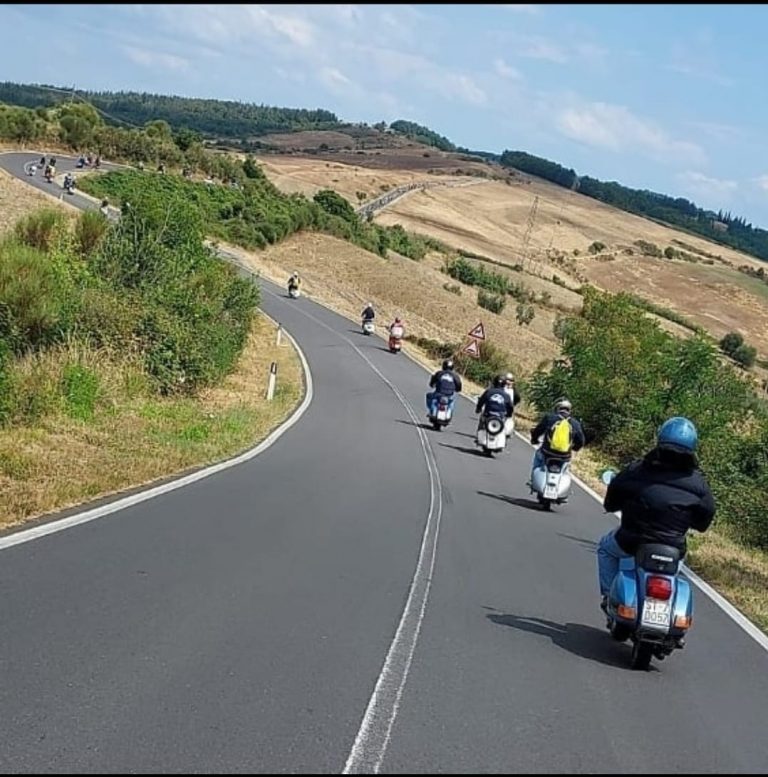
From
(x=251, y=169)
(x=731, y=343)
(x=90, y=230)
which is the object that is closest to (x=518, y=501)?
(x=90, y=230)

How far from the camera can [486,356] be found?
51.4 meters

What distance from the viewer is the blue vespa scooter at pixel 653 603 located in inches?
299

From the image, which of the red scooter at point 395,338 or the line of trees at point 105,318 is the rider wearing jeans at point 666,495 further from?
the red scooter at point 395,338

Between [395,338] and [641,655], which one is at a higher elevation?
[641,655]

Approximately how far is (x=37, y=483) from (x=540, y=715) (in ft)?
21.7

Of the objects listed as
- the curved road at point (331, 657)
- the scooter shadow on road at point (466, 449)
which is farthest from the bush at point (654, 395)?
the curved road at point (331, 657)

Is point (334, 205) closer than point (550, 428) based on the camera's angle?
No

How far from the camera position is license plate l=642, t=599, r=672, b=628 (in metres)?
7.59

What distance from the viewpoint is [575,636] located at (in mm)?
8609

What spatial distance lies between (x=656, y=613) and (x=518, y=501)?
958 centimetres

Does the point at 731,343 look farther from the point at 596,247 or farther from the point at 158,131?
the point at 158,131

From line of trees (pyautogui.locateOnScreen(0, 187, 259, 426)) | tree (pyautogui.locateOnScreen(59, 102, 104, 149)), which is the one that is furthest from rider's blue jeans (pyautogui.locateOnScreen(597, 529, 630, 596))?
tree (pyautogui.locateOnScreen(59, 102, 104, 149))

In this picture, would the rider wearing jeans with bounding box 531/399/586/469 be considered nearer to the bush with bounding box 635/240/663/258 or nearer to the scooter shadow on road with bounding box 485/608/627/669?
the scooter shadow on road with bounding box 485/608/627/669

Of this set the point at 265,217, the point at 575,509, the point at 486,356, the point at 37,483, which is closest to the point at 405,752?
the point at 37,483
